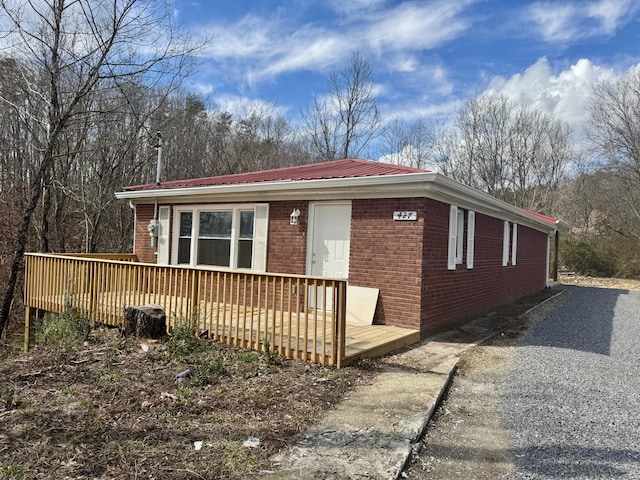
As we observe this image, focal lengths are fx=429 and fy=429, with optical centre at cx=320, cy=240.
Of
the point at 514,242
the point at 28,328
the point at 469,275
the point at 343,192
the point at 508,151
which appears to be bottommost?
the point at 28,328

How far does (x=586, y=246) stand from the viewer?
24109mm

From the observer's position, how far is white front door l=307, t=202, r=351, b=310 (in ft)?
24.9

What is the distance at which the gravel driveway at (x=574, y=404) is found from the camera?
3104 mm

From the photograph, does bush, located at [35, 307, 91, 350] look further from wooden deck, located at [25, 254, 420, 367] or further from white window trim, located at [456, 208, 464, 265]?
white window trim, located at [456, 208, 464, 265]

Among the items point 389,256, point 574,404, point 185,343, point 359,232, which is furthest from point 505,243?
point 185,343

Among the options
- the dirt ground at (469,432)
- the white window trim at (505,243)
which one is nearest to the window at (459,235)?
the dirt ground at (469,432)

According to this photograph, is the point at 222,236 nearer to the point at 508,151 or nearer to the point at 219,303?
the point at 219,303

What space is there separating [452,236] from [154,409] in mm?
5696

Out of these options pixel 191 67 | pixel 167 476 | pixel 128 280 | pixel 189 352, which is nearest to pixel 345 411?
pixel 167 476

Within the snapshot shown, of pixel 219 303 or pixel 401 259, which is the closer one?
pixel 219 303

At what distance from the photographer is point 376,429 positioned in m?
3.44

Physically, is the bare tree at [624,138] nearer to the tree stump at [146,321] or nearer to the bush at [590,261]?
the bush at [590,261]

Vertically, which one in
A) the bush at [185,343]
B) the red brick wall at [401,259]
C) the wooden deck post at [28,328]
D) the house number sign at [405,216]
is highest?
the house number sign at [405,216]

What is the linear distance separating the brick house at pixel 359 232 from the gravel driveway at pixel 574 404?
5.55 ft
